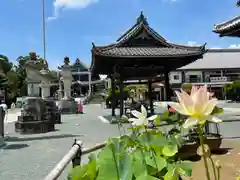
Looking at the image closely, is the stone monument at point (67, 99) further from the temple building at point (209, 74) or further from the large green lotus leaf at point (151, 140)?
the temple building at point (209, 74)

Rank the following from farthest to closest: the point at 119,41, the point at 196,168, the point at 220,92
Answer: the point at 220,92, the point at 119,41, the point at 196,168

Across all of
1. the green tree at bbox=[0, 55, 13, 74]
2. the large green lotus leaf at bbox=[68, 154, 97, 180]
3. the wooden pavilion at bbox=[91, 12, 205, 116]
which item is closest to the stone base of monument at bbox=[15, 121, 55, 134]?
the green tree at bbox=[0, 55, 13, 74]

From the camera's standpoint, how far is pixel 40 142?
31.3 ft

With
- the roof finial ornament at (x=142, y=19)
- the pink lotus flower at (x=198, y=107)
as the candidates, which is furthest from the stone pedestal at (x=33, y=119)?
the pink lotus flower at (x=198, y=107)

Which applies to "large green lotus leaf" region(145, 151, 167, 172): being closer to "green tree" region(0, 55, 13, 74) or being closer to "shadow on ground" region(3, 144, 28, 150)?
"shadow on ground" region(3, 144, 28, 150)

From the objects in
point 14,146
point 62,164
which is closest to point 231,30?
point 14,146

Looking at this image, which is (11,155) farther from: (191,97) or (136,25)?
(136,25)

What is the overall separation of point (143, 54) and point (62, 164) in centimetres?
1344

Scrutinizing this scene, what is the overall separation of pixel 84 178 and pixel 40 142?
27.2 ft

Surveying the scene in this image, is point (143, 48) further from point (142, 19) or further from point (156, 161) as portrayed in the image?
point (156, 161)

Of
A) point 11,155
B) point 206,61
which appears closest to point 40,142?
point 11,155

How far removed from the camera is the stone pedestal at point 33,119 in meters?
12.6

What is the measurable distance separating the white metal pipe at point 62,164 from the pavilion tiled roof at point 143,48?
11.9m

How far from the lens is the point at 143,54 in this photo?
15391 millimetres
